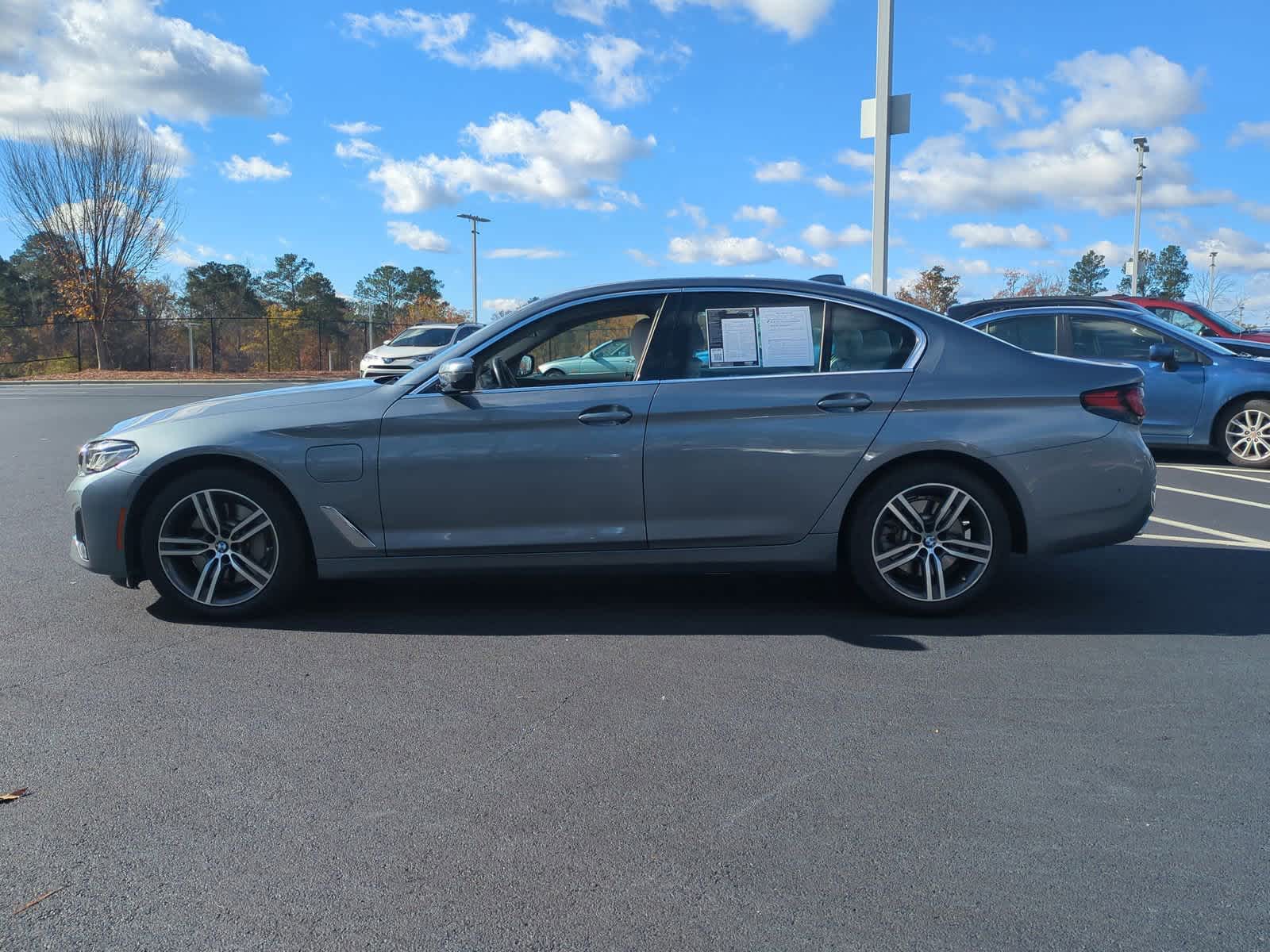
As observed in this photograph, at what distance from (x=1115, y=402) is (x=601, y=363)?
8.04 ft

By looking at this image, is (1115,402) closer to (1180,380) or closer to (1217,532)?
(1217,532)

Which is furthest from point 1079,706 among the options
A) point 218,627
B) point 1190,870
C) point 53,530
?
point 53,530

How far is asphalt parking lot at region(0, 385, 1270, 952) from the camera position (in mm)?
2426

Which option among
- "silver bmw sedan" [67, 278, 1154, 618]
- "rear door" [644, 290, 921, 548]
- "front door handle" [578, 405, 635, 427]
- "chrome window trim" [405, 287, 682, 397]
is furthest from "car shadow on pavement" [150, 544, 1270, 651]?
"chrome window trim" [405, 287, 682, 397]

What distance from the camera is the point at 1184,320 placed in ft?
44.5

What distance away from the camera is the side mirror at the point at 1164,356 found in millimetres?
9938

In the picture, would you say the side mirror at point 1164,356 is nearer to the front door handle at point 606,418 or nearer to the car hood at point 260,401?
the front door handle at point 606,418

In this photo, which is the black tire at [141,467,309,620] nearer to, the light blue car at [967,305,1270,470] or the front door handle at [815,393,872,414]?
the front door handle at [815,393,872,414]

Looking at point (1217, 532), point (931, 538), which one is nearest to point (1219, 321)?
point (1217, 532)

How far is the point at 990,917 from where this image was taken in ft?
7.89

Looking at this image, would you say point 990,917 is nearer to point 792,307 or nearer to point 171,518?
point 792,307

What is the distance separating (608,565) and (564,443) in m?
0.61

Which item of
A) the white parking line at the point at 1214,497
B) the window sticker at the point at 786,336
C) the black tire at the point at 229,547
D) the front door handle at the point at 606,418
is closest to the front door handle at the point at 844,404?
the window sticker at the point at 786,336

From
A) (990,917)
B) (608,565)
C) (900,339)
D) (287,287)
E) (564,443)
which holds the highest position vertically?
(287,287)
